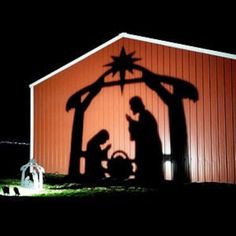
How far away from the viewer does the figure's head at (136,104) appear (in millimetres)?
11938

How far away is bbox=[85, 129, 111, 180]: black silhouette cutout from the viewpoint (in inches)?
499

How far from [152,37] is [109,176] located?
4241 millimetres

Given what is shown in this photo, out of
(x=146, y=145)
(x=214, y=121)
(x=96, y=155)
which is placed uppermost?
(x=214, y=121)

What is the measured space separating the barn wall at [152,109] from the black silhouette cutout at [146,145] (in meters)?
0.20

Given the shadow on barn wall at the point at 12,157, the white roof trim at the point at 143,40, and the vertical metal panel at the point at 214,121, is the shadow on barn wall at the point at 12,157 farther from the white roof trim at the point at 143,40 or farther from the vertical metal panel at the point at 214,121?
the vertical metal panel at the point at 214,121

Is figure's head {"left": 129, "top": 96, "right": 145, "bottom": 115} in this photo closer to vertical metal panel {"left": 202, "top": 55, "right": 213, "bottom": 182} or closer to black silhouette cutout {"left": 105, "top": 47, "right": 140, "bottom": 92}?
black silhouette cutout {"left": 105, "top": 47, "right": 140, "bottom": 92}

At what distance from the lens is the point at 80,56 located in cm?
1353

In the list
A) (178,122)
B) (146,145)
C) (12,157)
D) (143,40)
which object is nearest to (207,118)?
(178,122)

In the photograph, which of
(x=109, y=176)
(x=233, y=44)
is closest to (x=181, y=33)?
(x=233, y=44)

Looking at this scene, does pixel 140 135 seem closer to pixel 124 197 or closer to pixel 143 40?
pixel 143 40

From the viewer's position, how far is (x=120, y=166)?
1223 centimetres

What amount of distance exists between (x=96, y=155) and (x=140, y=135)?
1755mm

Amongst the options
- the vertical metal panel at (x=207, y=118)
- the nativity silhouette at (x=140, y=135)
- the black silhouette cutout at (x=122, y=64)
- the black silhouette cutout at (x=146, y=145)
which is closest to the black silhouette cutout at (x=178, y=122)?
the nativity silhouette at (x=140, y=135)

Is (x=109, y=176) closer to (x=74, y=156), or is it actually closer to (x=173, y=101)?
(x=74, y=156)
